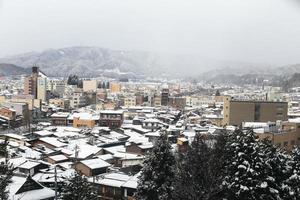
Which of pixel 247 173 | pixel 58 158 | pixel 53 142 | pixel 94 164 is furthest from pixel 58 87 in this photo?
pixel 247 173

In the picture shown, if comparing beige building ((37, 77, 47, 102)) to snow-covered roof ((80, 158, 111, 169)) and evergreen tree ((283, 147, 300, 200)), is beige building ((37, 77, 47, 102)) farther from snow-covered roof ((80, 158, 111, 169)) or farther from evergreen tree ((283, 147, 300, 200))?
evergreen tree ((283, 147, 300, 200))

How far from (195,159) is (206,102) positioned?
20380mm

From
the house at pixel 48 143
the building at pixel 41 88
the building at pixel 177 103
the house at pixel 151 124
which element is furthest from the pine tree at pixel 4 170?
the building at pixel 177 103

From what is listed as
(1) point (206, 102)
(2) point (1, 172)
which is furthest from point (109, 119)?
(1) point (206, 102)

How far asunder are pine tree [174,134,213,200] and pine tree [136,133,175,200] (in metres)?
0.43

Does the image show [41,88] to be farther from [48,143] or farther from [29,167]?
[29,167]

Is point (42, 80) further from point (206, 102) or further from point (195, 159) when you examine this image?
point (195, 159)

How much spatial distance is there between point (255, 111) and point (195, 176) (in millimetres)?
8493

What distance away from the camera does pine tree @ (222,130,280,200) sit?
2.74m

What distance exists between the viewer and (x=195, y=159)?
8.77 feet

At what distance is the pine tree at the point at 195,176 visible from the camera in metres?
2.58

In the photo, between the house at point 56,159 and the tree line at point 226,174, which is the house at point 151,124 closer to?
the house at point 56,159

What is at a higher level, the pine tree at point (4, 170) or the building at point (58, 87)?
the pine tree at point (4, 170)

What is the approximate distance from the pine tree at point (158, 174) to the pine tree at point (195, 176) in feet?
1.40
